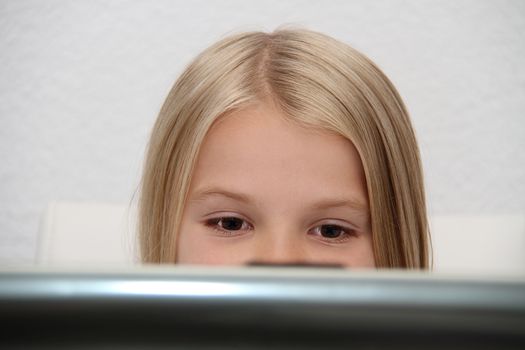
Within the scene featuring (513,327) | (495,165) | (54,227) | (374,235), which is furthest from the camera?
(495,165)

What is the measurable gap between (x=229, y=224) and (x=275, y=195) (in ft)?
0.21

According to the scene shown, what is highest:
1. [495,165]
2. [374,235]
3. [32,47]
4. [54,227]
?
[32,47]

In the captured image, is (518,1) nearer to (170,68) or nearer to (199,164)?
(170,68)

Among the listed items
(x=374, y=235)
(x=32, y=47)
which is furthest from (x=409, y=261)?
(x=32, y=47)

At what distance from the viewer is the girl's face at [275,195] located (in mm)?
560

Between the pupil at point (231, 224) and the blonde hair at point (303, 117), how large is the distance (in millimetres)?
63

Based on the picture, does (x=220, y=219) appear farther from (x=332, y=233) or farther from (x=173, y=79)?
(x=173, y=79)

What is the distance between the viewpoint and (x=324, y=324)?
11 cm

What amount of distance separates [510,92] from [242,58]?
27.8 inches

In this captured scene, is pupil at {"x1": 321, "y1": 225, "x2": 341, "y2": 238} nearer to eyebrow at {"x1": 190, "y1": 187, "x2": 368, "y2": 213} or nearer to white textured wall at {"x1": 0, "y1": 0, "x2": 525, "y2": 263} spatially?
eyebrow at {"x1": 190, "y1": 187, "x2": 368, "y2": 213}

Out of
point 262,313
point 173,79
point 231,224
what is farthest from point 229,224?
point 173,79

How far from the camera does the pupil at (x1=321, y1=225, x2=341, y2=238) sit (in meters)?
0.59

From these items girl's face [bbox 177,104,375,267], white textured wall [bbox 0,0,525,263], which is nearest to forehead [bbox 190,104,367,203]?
girl's face [bbox 177,104,375,267]

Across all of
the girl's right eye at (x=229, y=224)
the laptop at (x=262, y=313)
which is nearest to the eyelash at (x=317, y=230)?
the girl's right eye at (x=229, y=224)
